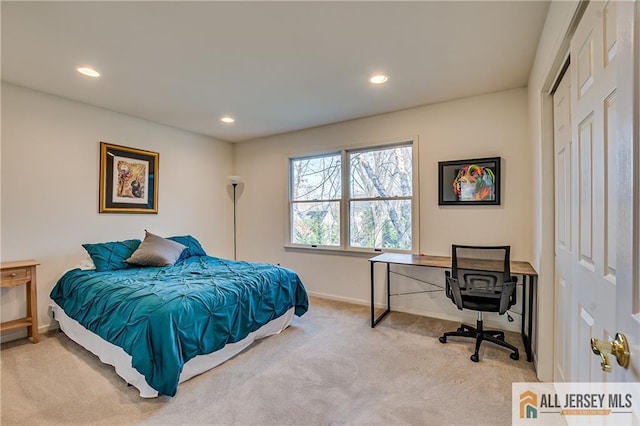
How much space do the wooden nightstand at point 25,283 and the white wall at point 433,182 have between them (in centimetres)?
281

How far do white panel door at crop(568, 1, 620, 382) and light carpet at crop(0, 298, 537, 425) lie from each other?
0.83m

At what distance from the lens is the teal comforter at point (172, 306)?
195 cm

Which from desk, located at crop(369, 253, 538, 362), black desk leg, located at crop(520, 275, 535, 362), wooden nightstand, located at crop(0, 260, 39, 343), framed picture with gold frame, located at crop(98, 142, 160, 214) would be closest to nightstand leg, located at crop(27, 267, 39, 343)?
wooden nightstand, located at crop(0, 260, 39, 343)

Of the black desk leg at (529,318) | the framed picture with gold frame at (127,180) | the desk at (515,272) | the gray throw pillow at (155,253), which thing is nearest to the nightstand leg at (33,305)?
the gray throw pillow at (155,253)

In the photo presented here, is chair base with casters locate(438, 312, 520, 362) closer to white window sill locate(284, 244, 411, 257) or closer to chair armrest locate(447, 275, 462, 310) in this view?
chair armrest locate(447, 275, 462, 310)

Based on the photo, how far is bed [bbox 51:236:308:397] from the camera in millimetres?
1959

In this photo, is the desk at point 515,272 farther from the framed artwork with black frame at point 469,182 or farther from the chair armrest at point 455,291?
the framed artwork with black frame at point 469,182

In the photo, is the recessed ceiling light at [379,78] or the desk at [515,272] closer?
the desk at [515,272]

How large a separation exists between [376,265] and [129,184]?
3.42 metres

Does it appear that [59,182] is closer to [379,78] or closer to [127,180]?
[127,180]

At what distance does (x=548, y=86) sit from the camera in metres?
2.05

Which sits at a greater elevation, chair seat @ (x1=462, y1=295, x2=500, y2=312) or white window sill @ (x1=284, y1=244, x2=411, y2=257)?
white window sill @ (x1=284, y1=244, x2=411, y2=257)

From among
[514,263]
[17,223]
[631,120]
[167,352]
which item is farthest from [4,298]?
[514,263]

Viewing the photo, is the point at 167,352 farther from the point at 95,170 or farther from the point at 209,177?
the point at 209,177
